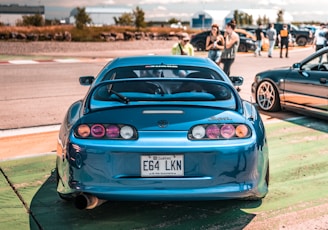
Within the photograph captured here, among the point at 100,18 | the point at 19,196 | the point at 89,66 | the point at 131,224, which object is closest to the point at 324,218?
the point at 131,224

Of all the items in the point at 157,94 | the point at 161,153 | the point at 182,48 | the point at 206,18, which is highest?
the point at 157,94

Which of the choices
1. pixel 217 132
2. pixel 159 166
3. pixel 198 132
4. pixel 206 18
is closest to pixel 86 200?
pixel 159 166

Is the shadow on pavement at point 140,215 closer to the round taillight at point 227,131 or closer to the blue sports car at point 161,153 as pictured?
the blue sports car at point 161,153

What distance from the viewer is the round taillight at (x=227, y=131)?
3.66m

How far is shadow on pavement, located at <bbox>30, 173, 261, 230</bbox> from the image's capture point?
389 centimetres

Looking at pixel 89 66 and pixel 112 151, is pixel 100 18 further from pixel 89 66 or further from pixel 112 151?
pixel 112 151

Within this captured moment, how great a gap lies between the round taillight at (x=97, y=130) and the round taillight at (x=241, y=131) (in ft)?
3.50

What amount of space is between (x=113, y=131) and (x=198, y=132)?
0.66 meters

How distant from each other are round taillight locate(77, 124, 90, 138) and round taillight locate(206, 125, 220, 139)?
3.09 feet

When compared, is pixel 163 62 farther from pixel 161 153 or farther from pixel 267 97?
pixel 267 97

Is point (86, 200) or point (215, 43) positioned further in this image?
point (215, 43)

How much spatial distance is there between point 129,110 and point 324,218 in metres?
1.96

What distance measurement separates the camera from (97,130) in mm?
3637

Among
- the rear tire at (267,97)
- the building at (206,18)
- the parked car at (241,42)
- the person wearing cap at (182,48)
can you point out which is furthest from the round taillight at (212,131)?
the building at (206,18)
